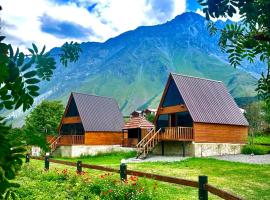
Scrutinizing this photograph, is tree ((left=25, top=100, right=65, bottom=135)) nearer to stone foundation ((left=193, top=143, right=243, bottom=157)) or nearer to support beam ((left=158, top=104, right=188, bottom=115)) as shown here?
support beam ((left=158, top=104, right=188, bottom=115))

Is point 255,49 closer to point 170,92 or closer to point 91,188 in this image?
point 91,188

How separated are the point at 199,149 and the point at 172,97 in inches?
245

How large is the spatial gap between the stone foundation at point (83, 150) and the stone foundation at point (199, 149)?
761 centimetres

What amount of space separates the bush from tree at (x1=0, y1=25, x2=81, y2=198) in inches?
1361

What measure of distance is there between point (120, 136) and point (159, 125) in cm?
1080

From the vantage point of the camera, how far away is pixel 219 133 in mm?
36656

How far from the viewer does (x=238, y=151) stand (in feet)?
125

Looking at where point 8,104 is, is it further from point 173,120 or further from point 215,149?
point 173,120

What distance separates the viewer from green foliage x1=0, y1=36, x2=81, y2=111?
1.55 m

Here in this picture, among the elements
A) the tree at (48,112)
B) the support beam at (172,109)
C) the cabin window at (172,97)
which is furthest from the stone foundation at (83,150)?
the tree at (48,112)

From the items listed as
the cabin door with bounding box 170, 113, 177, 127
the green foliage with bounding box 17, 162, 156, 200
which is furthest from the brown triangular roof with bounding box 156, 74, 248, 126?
the green foliage with bounding box 17, 162, 156, 200

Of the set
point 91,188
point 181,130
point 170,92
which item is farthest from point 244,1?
point 170,92

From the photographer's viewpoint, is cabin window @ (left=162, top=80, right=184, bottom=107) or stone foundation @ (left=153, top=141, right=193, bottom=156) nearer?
stone foundation @ (left=153, top=141, right=193, bottom=156)

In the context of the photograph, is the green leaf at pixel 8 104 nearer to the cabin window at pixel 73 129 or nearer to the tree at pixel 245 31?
the tree at pixel 245 31
